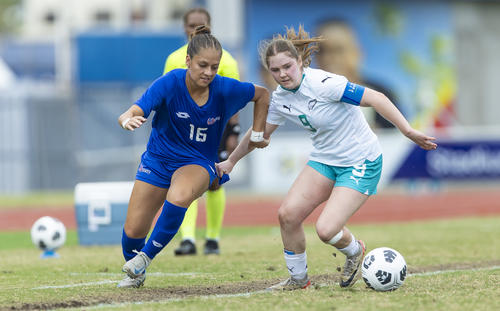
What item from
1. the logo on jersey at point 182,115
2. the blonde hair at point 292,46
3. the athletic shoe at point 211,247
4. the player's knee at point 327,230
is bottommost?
the athletic shoe at point 211,247

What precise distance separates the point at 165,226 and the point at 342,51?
857 inches

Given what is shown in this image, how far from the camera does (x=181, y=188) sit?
6.89 meters

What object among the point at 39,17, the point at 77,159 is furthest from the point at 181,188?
the point at 39,17

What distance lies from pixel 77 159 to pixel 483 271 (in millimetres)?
18120

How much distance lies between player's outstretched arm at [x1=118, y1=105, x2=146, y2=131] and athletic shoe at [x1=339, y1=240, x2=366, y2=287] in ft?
7.06

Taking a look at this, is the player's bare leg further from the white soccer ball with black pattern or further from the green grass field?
the white soccer ball with black pattern

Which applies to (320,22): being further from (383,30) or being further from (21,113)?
(21,113)

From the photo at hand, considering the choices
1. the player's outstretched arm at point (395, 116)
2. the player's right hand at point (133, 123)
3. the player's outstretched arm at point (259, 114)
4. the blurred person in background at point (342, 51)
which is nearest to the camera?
the player's right hand at point (133, 123)

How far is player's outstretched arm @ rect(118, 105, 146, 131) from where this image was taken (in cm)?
630

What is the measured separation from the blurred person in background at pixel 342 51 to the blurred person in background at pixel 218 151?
17809 millimetres

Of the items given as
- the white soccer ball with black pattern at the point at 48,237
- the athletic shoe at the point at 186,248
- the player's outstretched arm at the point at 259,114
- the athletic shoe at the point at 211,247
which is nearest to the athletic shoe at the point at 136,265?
the player's outstretched arm at the point at 259,114

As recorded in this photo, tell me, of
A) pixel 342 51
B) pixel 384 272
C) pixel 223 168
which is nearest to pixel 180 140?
pixel 223 168

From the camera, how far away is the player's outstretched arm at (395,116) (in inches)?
261

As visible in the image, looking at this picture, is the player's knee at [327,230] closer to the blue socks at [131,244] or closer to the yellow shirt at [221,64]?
the blue socks at [131,244]
